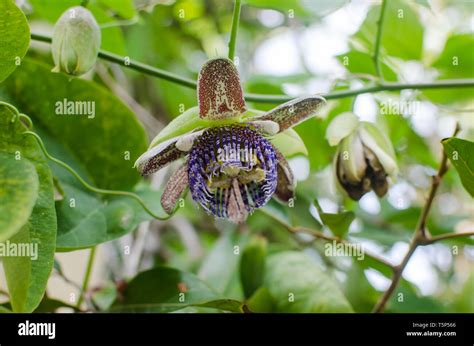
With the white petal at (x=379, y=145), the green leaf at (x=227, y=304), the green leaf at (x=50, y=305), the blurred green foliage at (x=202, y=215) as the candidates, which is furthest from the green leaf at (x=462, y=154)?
the green leaf at (x=50, y=305)

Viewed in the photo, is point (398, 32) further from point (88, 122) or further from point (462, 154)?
point (88, 122)

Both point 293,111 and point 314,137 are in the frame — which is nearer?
point 293,111

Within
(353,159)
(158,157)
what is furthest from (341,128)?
(158,157)

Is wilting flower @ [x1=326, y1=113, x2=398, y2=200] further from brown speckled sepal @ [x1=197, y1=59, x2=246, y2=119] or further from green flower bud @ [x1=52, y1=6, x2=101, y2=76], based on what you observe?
green flower bud @ [x1=52, y1=6, x2=101, y2=76]

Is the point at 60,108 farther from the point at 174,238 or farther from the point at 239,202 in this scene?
the point at 174,238

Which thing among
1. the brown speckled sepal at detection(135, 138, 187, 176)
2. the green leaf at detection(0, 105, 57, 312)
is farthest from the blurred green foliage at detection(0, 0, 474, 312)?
the brown speckled sepal at detection(135, 138, 187, 176)

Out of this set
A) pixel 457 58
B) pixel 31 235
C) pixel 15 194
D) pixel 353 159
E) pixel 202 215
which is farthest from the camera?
pixel 202 215
